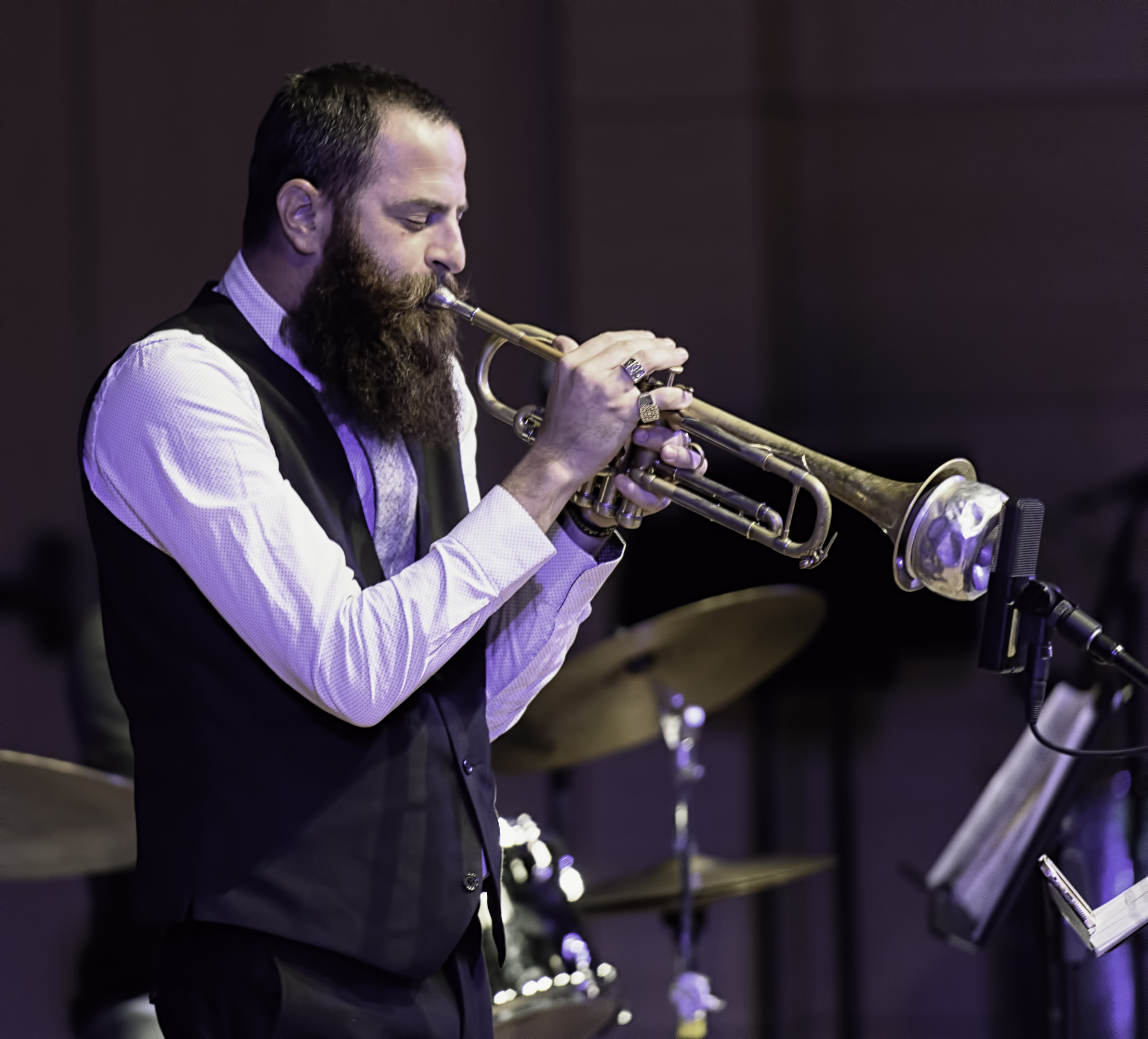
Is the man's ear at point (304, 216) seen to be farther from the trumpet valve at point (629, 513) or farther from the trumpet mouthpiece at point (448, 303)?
the trumpet valve at point (629, 513)

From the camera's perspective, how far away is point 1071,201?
3.80 meters

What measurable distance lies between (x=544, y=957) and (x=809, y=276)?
2.14 m

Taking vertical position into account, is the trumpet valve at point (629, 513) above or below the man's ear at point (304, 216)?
below

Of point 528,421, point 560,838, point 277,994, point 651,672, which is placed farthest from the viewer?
point 560,838

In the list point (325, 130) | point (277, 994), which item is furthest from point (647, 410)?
point (277, 994)

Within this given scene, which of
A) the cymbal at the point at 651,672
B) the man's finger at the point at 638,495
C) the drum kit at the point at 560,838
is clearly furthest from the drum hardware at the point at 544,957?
the man's finger at the point at 638,495

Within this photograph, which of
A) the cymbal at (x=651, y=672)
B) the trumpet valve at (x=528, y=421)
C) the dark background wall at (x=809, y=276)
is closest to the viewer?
the trumpet valve at (x=528, y=421)

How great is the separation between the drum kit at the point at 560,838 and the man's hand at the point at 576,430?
3.21ft

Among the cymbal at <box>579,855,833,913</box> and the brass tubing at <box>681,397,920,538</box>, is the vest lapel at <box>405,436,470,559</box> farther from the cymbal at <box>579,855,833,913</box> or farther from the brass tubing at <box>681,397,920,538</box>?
the cymbal at <box>579,855,833,913</box>

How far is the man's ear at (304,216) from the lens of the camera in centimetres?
188

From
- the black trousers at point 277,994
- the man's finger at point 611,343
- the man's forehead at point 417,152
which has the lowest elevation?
the black trousers at point 277,994

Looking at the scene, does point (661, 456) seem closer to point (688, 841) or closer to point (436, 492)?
point (436, 492)

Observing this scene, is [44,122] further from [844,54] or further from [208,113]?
[844,54]

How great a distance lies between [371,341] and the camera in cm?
185
